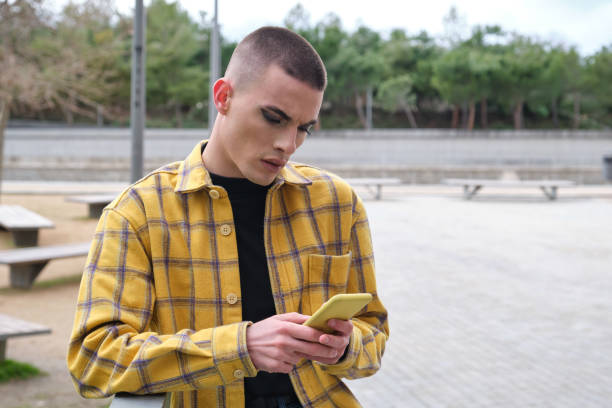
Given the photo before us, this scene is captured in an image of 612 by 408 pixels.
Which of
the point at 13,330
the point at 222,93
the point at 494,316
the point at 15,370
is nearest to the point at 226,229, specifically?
the point at 222,93

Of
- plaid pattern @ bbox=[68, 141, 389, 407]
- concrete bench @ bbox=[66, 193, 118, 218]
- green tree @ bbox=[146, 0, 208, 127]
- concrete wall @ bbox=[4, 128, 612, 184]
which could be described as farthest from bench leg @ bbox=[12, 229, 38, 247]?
green tree @ bbox=[146, 0, 208, 127]

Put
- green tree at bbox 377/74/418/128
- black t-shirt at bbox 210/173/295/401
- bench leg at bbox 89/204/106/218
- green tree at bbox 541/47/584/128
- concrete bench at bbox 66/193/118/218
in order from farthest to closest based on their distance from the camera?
green tree at bbox 377/74/418/128, green tree at bbox 541/47/584/128, bench leg at bbox 89/204/106/218, concrete bench at bbox 66/193/118/218, black t-shirt at bbox 210/173/295/401

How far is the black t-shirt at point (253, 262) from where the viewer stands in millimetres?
1750

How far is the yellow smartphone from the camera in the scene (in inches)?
53.0

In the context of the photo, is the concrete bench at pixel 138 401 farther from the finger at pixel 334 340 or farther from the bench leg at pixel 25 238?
the bench leg at pixel 25 238

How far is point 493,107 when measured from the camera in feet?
224

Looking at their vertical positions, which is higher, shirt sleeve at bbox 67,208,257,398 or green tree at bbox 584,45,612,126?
green tree at bbox 584,45,612,126

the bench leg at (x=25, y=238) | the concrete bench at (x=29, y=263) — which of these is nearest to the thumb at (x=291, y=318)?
the concrete bench at (x=29, y=263)

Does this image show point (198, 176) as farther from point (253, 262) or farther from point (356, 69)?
point (356, 69)

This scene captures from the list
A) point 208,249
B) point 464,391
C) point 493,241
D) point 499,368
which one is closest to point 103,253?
point 208,249

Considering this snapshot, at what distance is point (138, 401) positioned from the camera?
1533 millimetres

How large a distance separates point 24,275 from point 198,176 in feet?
22.1

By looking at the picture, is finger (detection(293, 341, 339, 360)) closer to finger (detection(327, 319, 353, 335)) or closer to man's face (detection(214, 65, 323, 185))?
finger (detection(327, 319, 353, 335))

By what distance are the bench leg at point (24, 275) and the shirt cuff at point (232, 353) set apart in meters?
6.91
